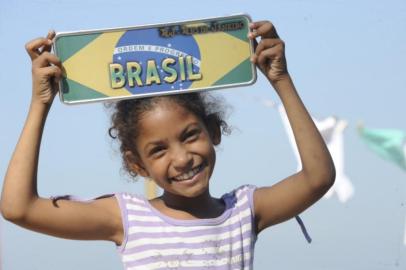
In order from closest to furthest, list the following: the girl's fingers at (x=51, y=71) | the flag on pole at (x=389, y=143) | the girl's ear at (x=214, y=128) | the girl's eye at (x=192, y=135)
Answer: the girl's fingers at (x=51, y=71)
the girl's eye at (x=192, y=135)
the girl's ear at (x=214, y=128)
the flag on pole at (x=389, y=143)

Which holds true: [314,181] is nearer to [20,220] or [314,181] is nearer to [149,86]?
[149,86]

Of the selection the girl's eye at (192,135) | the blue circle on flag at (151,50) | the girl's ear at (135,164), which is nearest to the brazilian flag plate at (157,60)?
the blue circle on flag at (151,50)

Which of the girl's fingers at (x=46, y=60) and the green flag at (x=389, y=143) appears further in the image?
the green flag at (x=389, y=143)

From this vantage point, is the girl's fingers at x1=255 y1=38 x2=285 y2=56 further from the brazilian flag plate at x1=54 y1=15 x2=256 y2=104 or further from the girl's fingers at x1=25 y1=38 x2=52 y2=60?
the girl's fingers at x1=25 y1=38 x2=52 y2=60

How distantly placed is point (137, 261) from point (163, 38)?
0.53 meters

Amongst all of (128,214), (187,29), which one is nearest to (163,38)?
(187,29)

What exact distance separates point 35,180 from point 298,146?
0.62 meters

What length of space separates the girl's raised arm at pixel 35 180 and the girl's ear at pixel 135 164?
0.19m

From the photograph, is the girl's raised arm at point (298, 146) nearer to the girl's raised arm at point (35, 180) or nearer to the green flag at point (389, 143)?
the girl's raised arm at point (35, 180)

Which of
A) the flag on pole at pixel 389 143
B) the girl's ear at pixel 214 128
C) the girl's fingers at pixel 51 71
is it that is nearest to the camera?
the girl's fingers at pixel 51 71

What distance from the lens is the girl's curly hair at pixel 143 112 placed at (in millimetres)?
2451

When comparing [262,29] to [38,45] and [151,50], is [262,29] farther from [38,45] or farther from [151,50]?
[38,45]

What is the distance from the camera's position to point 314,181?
2402 millimetres

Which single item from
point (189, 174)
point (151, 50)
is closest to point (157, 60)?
point (151, 50)
